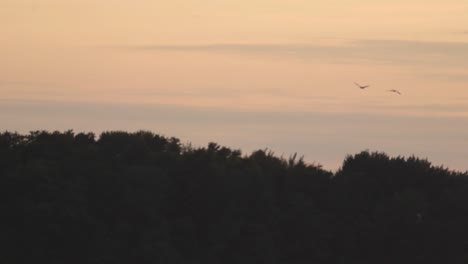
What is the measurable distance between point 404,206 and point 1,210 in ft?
79.2

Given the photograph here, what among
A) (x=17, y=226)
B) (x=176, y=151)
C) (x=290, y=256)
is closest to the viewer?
(x=17, y=226)

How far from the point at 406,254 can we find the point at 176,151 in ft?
46.8

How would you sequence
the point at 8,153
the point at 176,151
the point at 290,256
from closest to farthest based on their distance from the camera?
the point at 8,153 → the point at 290,256 → the point at 176,151

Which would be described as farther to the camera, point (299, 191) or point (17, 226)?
point (299, 191)

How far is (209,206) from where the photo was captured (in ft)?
276

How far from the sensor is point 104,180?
8081 cm

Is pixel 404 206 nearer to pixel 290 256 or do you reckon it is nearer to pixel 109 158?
pixel 290 256

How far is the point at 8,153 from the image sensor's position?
80.7 m

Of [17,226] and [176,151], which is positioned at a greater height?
[176,151]

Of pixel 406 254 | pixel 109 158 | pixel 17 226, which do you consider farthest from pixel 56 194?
pixel 406 254

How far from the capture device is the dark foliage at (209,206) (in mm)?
76625

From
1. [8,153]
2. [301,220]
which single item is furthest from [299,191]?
[8,153]

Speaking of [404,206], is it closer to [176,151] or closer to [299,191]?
[299,191]

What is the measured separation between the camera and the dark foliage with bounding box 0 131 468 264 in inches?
3017
